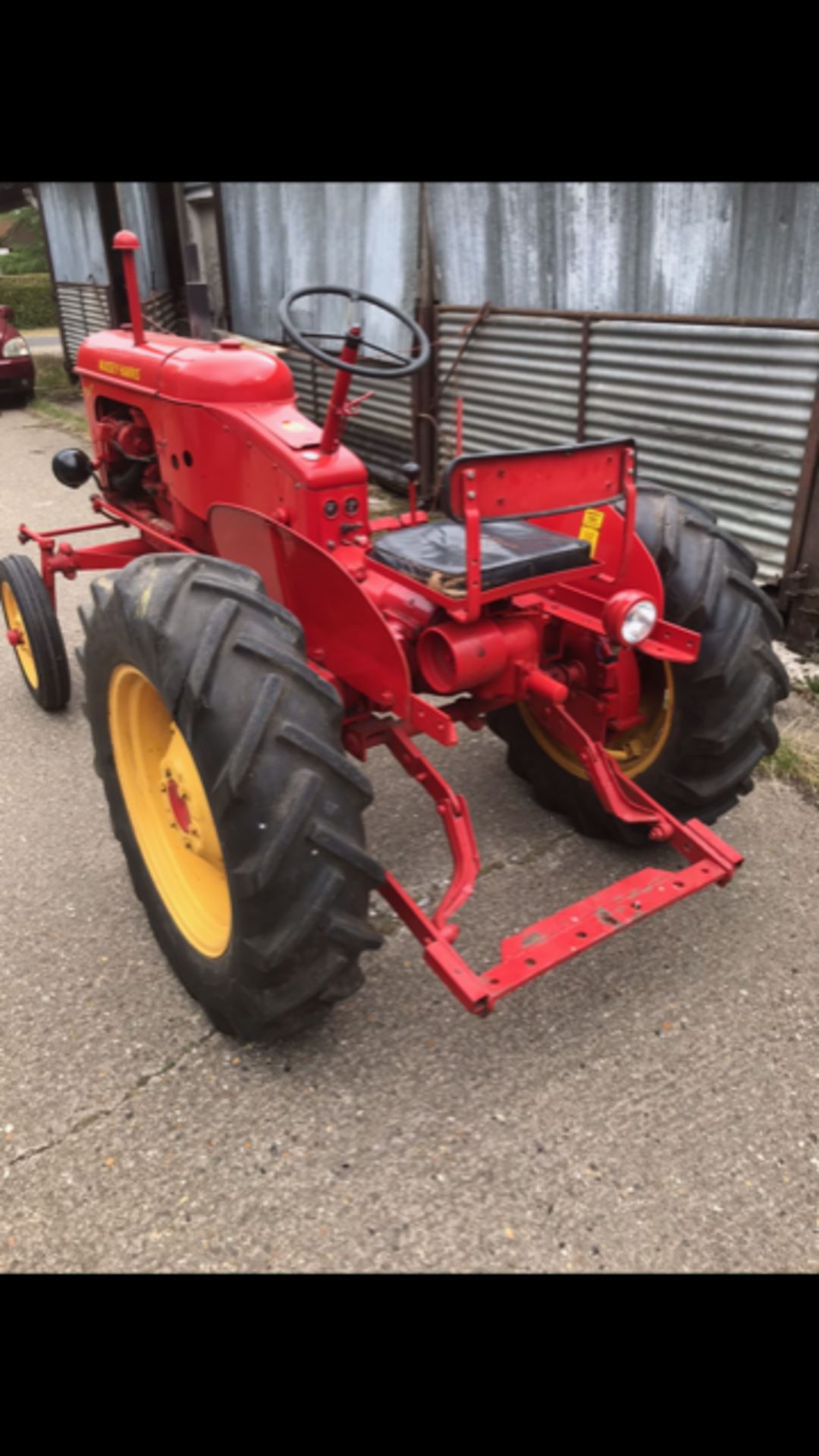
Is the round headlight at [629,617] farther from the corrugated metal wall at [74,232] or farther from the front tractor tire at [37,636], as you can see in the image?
the corrugated metal wall at [74,232]

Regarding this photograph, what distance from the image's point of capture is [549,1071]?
2131mm

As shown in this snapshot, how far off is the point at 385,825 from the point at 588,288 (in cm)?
317

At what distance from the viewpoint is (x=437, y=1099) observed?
6.77ft

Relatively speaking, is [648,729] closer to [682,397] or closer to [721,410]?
[721,410]

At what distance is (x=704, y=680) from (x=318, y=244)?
561 cm

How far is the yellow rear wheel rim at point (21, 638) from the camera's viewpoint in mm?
3738

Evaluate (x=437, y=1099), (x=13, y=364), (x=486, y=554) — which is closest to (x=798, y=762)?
(x=486, y=554)

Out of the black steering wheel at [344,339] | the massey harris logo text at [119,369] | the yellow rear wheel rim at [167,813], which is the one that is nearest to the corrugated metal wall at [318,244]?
the massey harris logo text at [119,369]

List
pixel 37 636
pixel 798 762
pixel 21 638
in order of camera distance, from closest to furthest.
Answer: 1. pixel 798 762
2. pixel 37 636
3. pixel 21 638

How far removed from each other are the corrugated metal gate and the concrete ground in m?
1.89

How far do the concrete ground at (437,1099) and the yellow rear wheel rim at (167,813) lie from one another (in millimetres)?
202

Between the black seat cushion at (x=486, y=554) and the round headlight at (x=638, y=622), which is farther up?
the black seat cushion at (x=486, y=554)

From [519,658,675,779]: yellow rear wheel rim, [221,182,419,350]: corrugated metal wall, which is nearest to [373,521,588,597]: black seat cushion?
[519,658,675,779]: yellow rear wheel rim

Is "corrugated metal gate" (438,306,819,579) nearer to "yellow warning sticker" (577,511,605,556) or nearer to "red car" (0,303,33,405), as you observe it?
"yellow warning sticker" (577,511,605,556)
